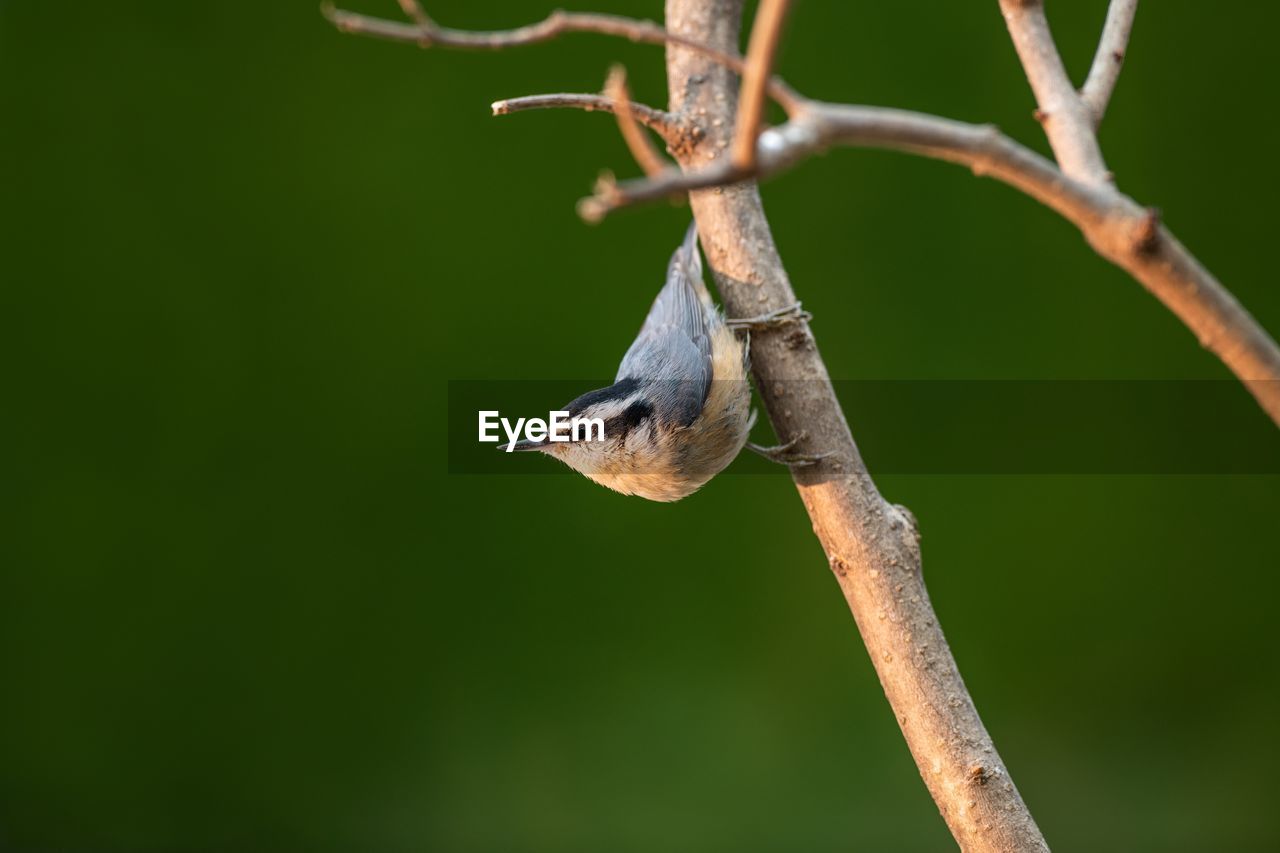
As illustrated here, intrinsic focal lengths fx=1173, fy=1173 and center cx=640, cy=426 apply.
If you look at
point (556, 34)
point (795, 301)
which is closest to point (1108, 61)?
point (556, 34)

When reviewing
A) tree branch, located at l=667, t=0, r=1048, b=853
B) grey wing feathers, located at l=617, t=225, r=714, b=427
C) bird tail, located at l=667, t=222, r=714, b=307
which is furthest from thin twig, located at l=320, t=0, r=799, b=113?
bird tail, located at l=667, t=222, r=714, b=307

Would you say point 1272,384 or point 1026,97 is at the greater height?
point 1026,97

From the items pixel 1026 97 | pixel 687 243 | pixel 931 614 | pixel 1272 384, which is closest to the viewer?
pixel 1272 384

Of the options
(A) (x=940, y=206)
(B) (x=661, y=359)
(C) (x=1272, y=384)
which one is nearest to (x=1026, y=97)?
(A) (x=940, y=206)

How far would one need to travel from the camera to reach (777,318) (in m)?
1.40

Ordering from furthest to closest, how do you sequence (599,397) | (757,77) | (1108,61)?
(599,397) < (1108,61) < (757,77)

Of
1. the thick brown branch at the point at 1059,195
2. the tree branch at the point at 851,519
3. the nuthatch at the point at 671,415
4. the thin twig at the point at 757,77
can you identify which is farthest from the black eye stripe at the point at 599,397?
the thin twig at the point at 757,77

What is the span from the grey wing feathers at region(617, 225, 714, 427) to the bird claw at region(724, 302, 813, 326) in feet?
0.53

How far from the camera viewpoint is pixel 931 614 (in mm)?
1281

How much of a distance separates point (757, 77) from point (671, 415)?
98 centimetres

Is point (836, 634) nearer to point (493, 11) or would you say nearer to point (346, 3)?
point (493, 11)

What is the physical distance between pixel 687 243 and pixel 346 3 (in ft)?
4.32

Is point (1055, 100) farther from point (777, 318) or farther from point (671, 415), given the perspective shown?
point (671, 415)

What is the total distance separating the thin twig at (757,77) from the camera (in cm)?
54
